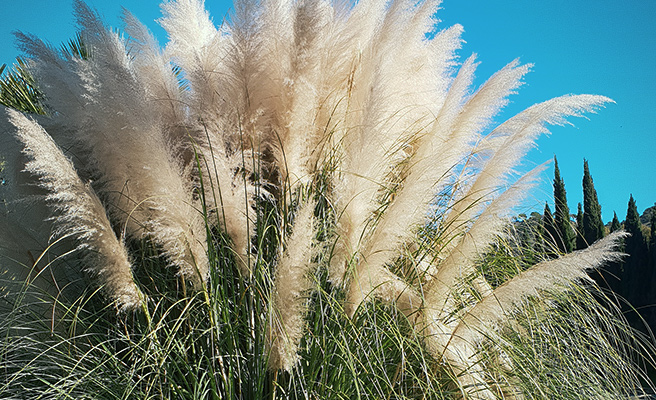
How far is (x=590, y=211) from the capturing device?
24141 mm

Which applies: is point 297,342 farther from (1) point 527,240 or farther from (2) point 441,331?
(1) point 527,240

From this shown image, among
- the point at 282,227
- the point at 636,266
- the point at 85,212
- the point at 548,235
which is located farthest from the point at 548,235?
the point at 636,266

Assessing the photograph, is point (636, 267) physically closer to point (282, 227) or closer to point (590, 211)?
point (590, 211)

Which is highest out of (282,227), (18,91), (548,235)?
(18,91)

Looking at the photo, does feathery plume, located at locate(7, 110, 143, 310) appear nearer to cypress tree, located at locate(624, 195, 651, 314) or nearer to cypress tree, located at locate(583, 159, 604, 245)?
cypress tree, located at locate(624, 195, 651, 314)

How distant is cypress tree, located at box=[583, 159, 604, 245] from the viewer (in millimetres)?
23297

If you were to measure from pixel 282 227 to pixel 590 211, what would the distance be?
24.9m

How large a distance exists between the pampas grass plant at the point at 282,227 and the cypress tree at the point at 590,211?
23.0 m

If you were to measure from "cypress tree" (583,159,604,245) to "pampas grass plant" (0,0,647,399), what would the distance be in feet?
75.4

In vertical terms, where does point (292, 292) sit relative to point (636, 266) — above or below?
below

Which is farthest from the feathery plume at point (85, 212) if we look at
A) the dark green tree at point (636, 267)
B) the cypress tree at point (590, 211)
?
the cypress tree at point (590, 211)

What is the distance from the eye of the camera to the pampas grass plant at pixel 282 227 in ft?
5.71

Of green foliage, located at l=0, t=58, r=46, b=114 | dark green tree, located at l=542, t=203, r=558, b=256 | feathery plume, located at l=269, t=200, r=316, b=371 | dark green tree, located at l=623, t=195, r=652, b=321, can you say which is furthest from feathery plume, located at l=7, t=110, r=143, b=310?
dark green tree, located at l=623, t=195, r=652, b=321

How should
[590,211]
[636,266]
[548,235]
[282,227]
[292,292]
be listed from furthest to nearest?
1. [590,211]
2. [636,266]
3. [548,235]
4. [282,227]
5. [292,292]
